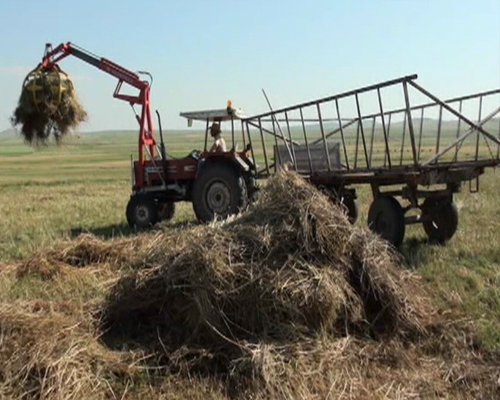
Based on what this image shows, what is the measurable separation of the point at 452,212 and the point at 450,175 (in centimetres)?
88

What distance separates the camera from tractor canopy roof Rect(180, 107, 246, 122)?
1202 centimetres

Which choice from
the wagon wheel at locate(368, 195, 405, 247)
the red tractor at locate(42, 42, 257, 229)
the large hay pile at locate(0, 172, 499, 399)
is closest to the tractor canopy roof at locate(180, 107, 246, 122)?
the red tractor at locate(42, 42, 257, 229)

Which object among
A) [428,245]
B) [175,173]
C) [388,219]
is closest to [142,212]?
[175,173]

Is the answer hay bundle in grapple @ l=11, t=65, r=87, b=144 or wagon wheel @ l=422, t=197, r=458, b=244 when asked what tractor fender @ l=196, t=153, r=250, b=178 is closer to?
hay bundle in grapple @ l=11, t=65, r=87, b=144

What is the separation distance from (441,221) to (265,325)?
17.4ft

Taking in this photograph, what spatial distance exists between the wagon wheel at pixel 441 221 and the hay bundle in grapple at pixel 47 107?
20.9 feet

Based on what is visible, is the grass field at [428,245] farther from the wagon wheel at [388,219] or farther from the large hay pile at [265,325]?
the large hay pile at [265,325]

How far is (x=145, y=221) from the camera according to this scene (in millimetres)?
12633

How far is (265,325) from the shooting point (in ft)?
17.3

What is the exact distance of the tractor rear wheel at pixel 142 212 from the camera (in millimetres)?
12641

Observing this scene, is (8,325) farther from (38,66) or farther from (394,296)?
(38,66)

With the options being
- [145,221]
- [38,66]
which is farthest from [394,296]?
[38,66]

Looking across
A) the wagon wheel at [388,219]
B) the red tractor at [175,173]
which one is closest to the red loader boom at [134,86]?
the red tractor at [175,173]

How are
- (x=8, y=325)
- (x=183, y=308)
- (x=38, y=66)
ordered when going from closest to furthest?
(x=8, y=325) → (x=183, y=308) → (x=38, y=66)
